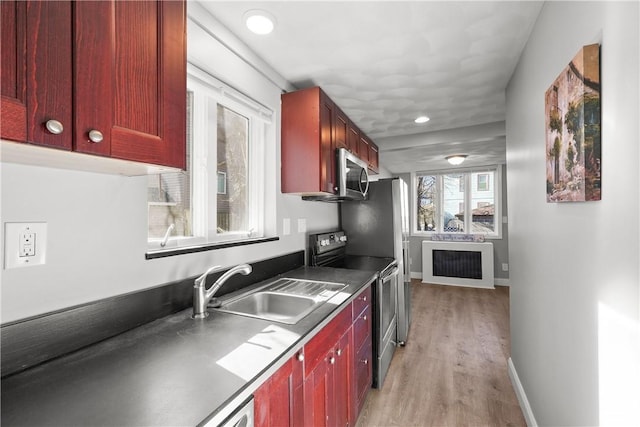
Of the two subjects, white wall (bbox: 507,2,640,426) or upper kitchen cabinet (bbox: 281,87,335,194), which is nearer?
white wall (bbox: 507,2,640,426)

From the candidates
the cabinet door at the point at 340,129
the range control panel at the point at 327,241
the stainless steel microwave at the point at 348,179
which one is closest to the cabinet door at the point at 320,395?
the range control panel at the point at 327,241

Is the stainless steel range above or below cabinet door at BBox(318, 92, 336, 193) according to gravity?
below

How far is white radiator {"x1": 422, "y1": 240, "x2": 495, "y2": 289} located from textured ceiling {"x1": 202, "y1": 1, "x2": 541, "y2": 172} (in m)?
2.78

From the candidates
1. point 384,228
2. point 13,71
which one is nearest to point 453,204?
point 384,228

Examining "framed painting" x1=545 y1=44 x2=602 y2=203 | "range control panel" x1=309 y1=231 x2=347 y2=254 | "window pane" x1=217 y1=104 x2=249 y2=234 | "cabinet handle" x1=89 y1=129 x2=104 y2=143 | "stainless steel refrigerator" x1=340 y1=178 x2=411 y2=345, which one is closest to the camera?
"cabinet handle" x1=89 y1=129 x2=104 y2=143

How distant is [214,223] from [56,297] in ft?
2.68

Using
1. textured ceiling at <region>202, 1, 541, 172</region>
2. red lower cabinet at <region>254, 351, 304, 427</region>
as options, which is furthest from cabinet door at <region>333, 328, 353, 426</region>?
textured ceiling at <region>202, 1, 541, 172</region>

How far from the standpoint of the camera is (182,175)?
4.92ft

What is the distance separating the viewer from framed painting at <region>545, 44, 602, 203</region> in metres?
0.91

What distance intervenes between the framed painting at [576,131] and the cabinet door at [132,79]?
52.1 inches

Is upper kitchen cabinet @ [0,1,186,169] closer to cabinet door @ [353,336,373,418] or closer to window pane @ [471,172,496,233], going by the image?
cabinet door @ [353,336,373,418]

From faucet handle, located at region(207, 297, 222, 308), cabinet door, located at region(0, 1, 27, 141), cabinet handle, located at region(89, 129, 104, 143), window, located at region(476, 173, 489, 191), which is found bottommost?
faucet handle, located at region(207, 297, 222, 308)

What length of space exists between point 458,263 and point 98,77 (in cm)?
546

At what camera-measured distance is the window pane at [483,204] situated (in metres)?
5.15
